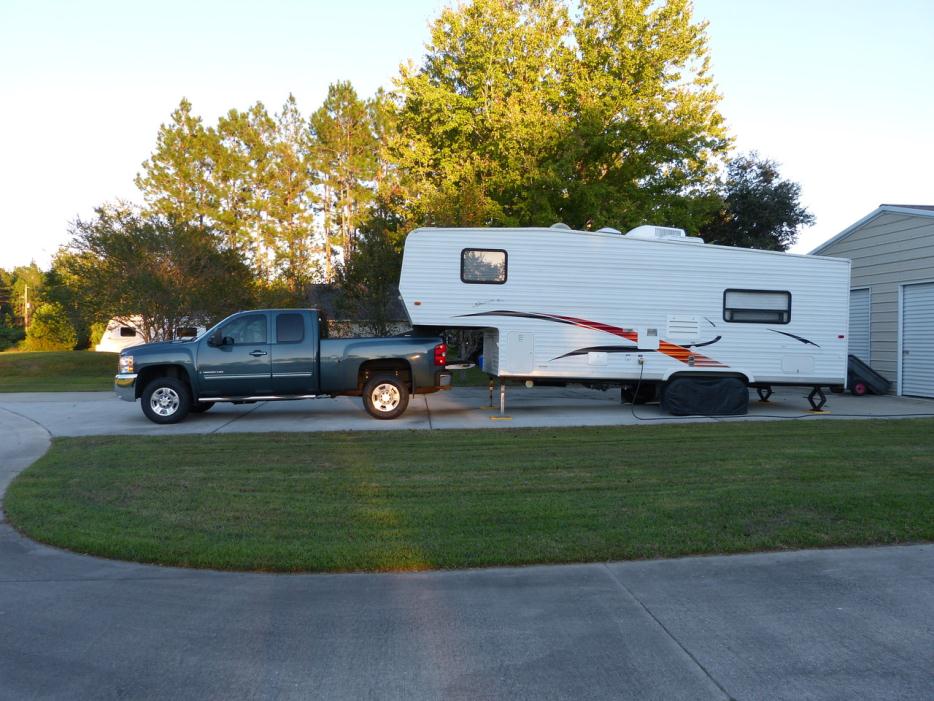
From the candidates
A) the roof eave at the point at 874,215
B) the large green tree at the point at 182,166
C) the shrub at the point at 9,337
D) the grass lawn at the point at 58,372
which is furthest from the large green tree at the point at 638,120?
the shrub at the point at 9,337

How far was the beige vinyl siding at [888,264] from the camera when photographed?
1573 centimetres

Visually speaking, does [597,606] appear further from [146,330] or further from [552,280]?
[146,330]

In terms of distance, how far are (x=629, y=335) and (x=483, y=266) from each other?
2980 millimetres

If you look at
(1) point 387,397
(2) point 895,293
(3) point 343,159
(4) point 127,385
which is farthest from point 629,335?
(3) point 343,159

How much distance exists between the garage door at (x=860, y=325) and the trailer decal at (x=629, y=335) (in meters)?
7.00

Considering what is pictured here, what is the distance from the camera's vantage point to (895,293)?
16.6 m

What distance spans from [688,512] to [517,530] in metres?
1.57

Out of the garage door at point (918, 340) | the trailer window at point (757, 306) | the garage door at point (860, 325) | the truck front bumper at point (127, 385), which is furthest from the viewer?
the garage door at point (860, 325)

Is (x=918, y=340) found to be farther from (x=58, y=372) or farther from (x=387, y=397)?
(x=58, y=372)

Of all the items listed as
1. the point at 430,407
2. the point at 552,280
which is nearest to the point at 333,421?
the point at 430,407

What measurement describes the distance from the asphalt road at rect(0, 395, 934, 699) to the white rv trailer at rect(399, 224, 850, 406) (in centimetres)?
780

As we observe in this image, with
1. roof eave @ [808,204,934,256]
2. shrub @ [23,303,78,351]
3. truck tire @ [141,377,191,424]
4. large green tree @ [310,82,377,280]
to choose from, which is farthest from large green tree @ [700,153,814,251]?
shrub @ [23,303,78,351]

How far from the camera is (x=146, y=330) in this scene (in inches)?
937

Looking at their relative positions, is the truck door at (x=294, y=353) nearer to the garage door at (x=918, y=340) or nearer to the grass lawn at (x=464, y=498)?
the grass lawn at (x=464, y=498)
